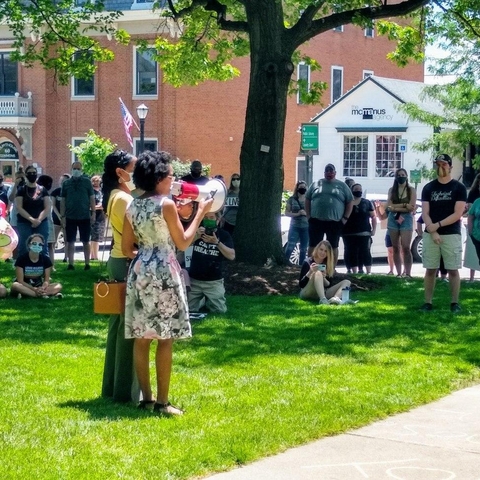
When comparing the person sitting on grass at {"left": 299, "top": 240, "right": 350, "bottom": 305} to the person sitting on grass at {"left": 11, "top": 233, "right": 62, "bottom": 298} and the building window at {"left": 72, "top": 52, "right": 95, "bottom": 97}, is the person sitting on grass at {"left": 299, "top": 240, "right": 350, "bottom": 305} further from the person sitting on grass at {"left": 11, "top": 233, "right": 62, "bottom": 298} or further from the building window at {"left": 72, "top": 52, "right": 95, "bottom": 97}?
the building window at {"left": 72, "top": 52, "right": 95, "bottom": 97}

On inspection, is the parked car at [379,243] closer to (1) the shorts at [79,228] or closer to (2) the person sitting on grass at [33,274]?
(1) the shorts at [79,228]

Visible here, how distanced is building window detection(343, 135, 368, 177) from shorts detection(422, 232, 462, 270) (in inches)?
1197

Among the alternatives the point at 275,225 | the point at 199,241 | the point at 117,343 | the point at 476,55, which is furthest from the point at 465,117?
the point at 117,343

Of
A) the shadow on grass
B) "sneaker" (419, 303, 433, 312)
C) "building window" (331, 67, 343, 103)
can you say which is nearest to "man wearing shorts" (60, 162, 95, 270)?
the shadow on grass

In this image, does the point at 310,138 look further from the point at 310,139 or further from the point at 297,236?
the point at 297,236

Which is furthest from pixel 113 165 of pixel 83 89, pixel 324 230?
pixel 83 89

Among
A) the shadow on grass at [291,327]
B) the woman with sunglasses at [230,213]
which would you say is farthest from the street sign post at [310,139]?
the shadow on grass at [291,327]

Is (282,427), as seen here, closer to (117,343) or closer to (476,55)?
(117,343)

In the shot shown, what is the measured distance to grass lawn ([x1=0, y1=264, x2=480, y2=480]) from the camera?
596 cm

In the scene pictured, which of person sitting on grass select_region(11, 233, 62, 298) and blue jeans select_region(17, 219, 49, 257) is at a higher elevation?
blue jeans select_region(17, 219, 49, 257)

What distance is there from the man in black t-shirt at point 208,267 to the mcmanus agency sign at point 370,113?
30422 mm

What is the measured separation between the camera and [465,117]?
27.2m

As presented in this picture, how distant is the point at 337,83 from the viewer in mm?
47312

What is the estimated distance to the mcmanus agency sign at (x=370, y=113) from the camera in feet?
136
